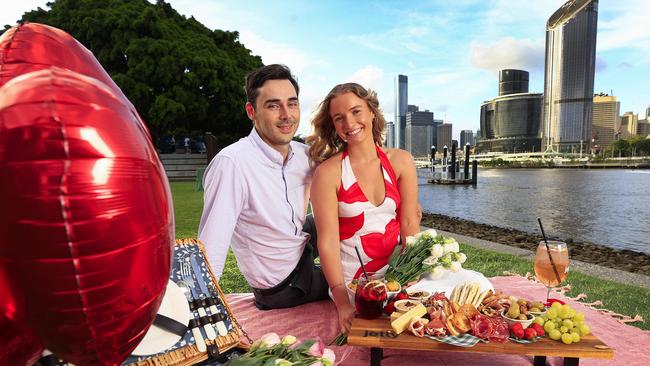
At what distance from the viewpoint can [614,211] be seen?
22234 mm

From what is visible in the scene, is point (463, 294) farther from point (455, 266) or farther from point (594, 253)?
point (594, 253)

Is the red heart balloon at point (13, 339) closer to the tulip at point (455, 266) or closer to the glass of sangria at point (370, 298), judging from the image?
the glass of sangria at point (370, 298)

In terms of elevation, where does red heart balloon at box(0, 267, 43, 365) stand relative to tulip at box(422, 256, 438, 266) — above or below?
above

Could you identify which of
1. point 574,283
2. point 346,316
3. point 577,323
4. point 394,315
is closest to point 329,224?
point 346,316

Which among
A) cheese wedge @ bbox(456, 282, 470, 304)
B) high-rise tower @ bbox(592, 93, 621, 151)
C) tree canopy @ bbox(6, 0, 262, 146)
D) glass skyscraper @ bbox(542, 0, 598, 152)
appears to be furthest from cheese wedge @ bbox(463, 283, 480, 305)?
high-rise tower @ bbox(592, 93, 621, 151)

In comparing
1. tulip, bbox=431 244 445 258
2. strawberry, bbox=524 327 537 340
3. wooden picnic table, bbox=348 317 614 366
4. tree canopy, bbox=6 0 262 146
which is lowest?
wooden picnic table, bbox=348 317 614 366

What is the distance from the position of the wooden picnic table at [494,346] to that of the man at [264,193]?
1.34 metres

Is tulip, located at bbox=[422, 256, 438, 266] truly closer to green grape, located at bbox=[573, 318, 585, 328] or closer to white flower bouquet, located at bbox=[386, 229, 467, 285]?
white flower bouquet, located at bbox=[386, 229, 467, 285]

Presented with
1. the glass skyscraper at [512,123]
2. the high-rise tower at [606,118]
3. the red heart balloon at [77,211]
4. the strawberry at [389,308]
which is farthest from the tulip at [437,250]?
the high-rise tower at [606,118]

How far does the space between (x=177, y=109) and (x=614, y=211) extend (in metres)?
22.6

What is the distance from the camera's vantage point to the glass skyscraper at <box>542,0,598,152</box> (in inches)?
5226

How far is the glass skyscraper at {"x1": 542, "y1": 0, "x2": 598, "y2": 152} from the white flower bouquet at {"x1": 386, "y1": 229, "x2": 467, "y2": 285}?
474 ft

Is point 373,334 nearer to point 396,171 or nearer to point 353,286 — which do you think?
point 353,286

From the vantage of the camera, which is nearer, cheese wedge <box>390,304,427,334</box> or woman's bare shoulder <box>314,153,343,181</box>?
cheese wedge <box>390,304,427,334</box>
